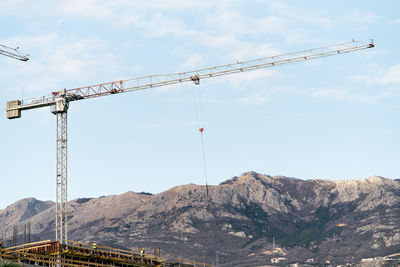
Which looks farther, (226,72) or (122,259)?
(226,72)

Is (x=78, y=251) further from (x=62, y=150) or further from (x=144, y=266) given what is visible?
(x=62, y=150)

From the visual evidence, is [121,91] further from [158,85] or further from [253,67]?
[253,67]

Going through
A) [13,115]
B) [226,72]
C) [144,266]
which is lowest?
[144,266]

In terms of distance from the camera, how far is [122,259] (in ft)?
405

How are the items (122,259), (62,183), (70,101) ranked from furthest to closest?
(70,101) < (62,183) < (122,259)

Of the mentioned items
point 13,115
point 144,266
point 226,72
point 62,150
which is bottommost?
point 144,266

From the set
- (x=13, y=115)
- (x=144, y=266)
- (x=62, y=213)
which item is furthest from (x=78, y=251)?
(x=13, y=115)

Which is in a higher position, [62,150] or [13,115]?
[13,115]

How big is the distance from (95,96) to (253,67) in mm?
42175

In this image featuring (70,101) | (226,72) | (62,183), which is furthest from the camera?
(226,72)

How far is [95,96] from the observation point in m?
171

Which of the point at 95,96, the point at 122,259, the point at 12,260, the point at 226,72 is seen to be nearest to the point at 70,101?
the point at 95,96

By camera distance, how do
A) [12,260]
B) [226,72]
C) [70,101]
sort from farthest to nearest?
[226,72], [70,101], [12,260]

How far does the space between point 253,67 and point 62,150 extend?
183 feet
